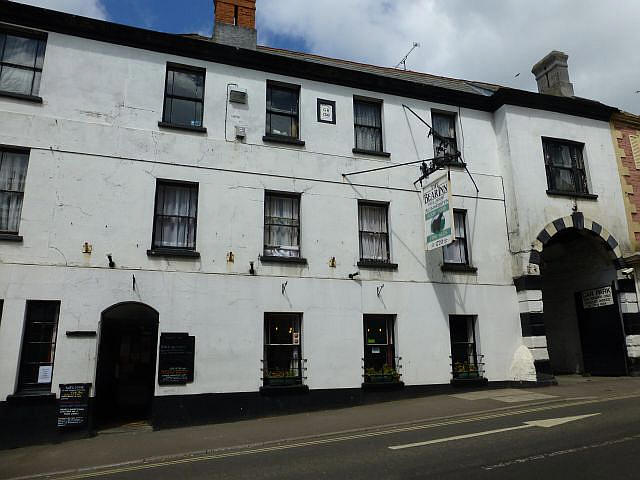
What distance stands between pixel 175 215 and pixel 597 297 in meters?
14.0

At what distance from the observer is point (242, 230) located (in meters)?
12.6

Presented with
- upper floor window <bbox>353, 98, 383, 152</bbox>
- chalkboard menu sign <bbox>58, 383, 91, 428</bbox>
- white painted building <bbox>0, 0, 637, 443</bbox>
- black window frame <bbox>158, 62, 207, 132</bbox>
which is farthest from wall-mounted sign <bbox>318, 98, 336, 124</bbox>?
chalkboard menu sign <bbox>58, 383, 91, 428</bbox>

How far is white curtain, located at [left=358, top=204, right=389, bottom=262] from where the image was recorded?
1396 cm

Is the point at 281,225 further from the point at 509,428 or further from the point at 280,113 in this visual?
the point at 509,428

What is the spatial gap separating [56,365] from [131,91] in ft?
22.6

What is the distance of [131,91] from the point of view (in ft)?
40.9

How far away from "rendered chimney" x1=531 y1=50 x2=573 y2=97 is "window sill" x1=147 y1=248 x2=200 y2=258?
14915 millimetres

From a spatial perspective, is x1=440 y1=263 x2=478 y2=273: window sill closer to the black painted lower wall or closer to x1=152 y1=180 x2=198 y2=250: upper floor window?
the black painted lower wall

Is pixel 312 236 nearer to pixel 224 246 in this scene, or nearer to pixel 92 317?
pixel 224 246

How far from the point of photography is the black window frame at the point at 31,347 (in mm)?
10359

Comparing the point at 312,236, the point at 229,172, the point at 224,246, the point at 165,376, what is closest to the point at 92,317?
the point at 165,376

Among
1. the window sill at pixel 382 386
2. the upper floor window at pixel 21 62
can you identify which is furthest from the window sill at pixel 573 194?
the upper floor window at pixel 21 62

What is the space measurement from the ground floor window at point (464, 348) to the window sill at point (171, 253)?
24.9ft

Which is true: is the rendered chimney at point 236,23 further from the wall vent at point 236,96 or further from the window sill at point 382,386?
the window sill at point 382,386
